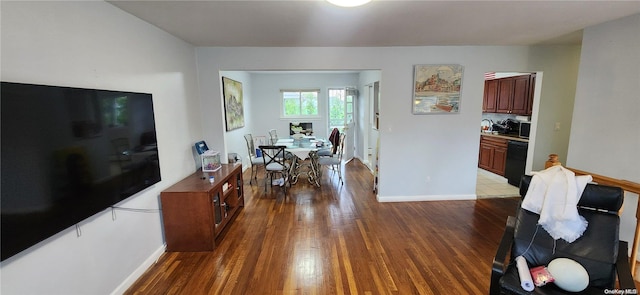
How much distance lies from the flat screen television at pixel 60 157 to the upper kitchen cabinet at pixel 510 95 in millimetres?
5649

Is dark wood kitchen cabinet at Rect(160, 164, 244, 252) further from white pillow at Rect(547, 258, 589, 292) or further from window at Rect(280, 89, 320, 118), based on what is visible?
window at Rect(280, 89, 320, 118)

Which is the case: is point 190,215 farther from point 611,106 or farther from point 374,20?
point 611,106

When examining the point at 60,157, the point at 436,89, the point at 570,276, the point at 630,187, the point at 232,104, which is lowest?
the point at 570,276

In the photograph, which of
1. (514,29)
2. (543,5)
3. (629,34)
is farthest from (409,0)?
(629,34)

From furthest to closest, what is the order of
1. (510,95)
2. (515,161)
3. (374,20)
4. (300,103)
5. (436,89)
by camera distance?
(300,103), (510,95), (515,161), (436,89), (374,20)

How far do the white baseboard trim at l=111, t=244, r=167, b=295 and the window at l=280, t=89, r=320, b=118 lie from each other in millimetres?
5182

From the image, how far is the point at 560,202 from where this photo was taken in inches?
74.8

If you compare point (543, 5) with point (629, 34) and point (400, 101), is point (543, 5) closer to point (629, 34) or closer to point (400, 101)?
point (629, 34)

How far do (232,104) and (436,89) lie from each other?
12.3 ft

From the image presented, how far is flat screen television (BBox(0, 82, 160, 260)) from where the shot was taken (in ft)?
4.26

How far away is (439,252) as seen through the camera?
266 centimetres

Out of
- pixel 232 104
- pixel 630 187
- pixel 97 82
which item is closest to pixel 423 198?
pixel 630 187

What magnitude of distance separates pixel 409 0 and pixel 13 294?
10.0 ft

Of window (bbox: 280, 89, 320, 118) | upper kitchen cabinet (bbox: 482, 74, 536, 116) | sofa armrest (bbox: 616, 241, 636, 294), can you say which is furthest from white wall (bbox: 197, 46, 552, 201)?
window (bbox: 280, 89, 320, 118)
